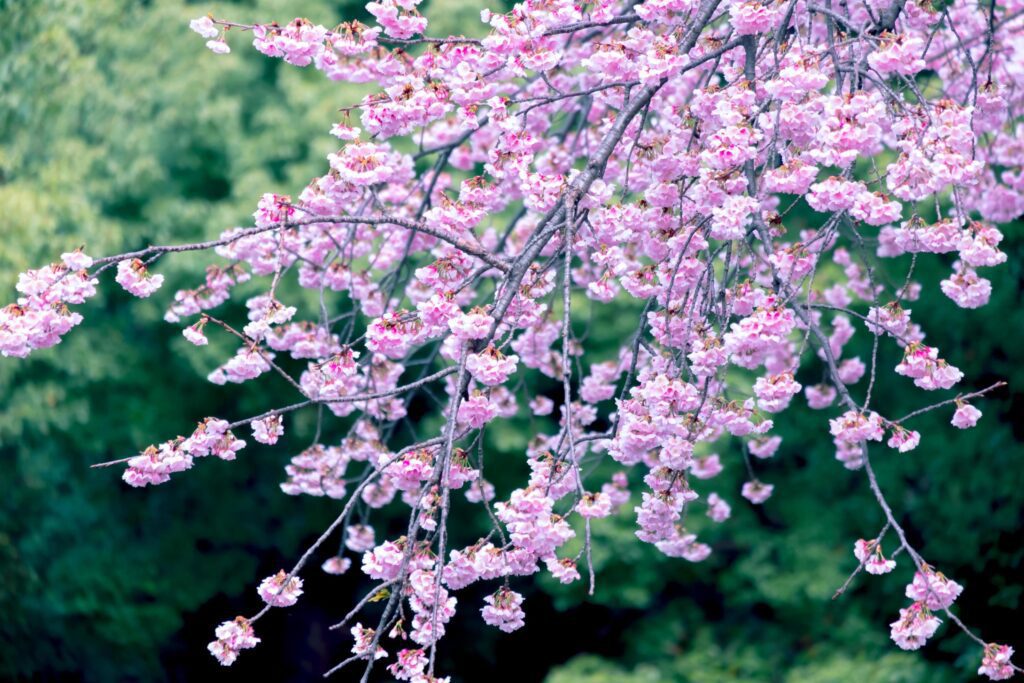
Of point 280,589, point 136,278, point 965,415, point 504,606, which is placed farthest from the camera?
point 965,415

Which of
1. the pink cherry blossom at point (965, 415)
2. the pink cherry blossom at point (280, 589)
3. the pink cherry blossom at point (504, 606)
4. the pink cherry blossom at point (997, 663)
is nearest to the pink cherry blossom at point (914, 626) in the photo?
the pink cherry blossom at point (997, 663)

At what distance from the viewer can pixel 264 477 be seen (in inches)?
268

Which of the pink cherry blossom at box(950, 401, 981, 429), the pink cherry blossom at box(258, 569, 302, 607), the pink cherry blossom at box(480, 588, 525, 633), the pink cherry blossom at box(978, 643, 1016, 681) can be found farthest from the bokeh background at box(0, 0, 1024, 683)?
the pink cherry blossom at box(258, 569, 302, 607)

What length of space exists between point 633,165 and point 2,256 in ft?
11.8

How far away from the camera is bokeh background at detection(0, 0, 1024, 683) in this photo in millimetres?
5328

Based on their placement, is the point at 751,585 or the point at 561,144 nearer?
the point at 561,144

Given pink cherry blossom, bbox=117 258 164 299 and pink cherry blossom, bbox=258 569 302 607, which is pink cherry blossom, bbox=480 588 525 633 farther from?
pink cherry blossom, bbox=117 258 164 299

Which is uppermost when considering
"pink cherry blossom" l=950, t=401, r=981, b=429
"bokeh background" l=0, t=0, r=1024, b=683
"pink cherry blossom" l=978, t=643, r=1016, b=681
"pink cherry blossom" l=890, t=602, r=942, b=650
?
"pink cherry blossom" l=950, t=401, r=981, b=429

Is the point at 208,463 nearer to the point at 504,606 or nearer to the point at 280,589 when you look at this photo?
the point at 280,589

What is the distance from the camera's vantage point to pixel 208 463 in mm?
6703

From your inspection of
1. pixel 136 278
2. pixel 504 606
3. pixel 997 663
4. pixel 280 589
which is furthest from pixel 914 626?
pixel 136 278

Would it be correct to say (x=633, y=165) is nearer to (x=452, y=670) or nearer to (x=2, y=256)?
(x=2, y=256)

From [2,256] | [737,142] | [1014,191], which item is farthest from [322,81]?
[737,142]

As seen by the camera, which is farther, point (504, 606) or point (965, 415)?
point (965, 415)
